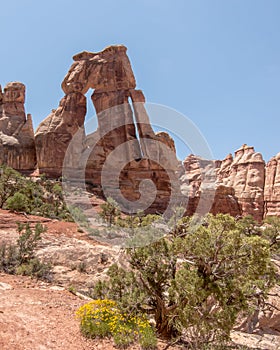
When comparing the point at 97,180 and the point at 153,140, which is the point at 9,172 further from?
the point at 153,140

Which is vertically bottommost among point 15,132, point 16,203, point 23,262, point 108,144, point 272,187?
point 23,262

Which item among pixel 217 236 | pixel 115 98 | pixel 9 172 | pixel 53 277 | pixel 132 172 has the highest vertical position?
pixel 115 98

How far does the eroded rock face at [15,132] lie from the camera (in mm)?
33688

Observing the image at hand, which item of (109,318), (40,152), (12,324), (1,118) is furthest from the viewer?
(1,118)

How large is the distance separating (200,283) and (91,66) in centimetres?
3388

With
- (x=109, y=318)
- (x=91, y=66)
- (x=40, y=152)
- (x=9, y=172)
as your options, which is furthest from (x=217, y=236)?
(x=91, y=66)

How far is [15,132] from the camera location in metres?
35.4

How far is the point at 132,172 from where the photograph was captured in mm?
33781

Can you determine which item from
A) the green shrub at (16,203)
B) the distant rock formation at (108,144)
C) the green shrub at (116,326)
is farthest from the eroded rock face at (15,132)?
the green shrub at (116,326)

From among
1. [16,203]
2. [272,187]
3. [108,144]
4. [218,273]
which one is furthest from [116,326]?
[272,187]

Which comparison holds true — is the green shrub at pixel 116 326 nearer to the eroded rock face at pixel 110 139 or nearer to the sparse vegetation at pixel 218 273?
the sparse vegetation at pixel 218 273

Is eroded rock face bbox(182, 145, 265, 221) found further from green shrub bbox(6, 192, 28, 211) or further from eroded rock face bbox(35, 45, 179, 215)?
green shrub bbox(6, 192, 28, 211)

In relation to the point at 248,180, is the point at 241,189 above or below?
below

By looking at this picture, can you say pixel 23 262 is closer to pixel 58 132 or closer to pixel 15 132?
pixel 58 132
